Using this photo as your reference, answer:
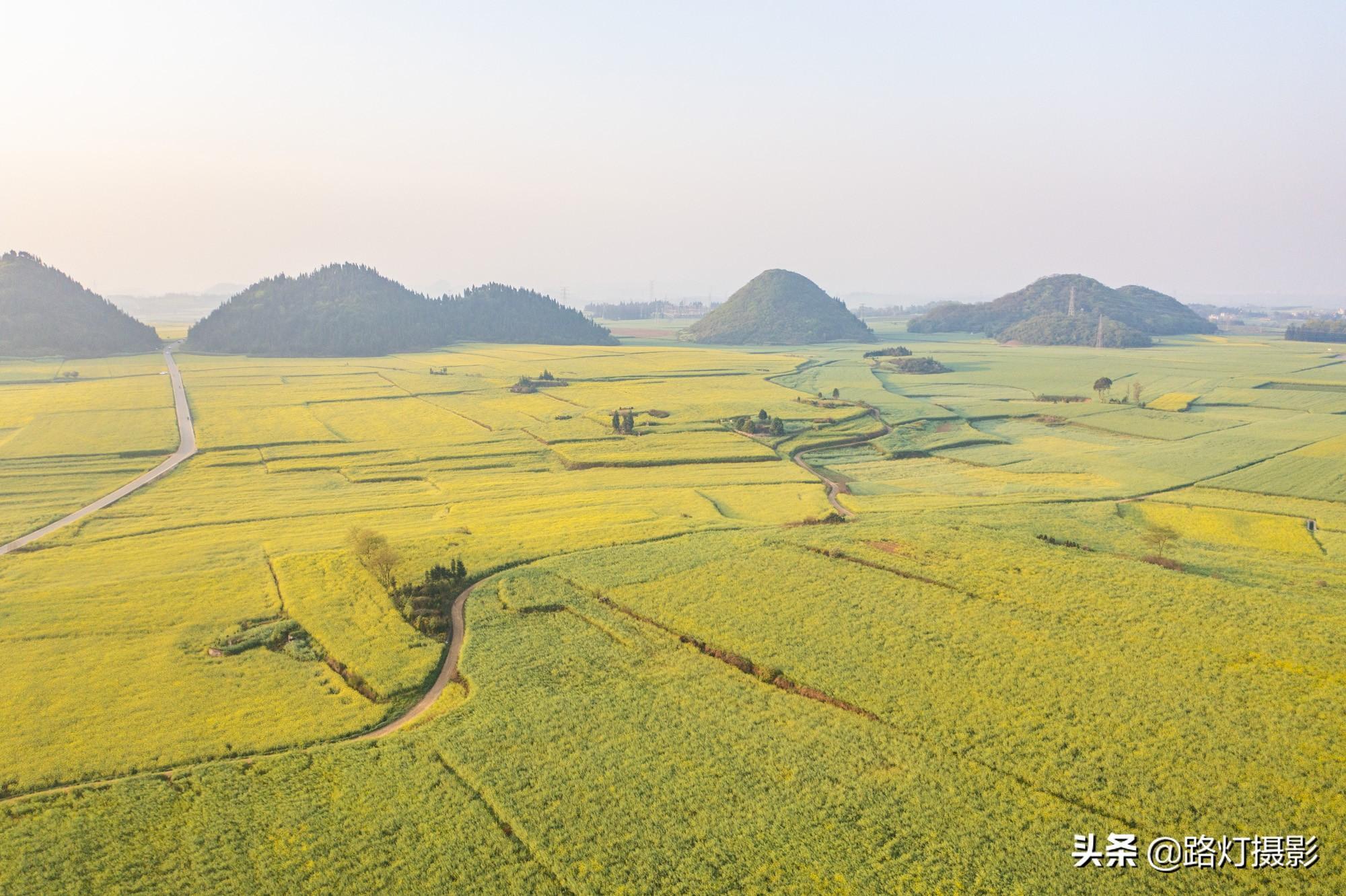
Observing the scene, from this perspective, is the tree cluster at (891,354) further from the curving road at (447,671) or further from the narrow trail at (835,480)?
the curving road at (447,671)

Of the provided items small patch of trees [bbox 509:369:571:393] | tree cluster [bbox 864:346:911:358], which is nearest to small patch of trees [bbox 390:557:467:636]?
small patch of trees [bbox 509:369:571:393]

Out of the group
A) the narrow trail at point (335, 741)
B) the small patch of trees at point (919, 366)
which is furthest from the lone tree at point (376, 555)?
the small patch of trees at point (919, 366)

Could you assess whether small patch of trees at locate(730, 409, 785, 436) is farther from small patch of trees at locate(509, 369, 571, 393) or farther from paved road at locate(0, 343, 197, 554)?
paved road at locate(0, 343, 197, 554)

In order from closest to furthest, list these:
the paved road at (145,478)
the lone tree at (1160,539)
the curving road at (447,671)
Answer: the curving road at (447,671)
the lone tree at (1160,539)
the paved road at (145,478)

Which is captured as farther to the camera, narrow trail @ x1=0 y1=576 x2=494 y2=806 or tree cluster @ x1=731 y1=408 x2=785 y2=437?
tree cluster @ x1=731 y1=408 x2=785 y2=437

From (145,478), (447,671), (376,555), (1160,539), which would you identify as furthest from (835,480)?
(145,478)

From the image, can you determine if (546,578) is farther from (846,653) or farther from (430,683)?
(846,653)

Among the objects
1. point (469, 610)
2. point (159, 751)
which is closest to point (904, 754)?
point (469, 610)

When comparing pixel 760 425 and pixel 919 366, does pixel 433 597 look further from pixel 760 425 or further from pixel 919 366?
pixel 919 366
